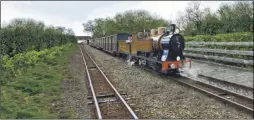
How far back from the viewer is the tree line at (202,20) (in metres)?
24.0

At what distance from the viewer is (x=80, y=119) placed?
697 cm

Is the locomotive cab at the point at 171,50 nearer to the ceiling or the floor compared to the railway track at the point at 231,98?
nearer to the ceiling

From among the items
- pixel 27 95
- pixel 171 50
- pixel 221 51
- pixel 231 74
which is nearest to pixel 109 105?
pixel 27 95

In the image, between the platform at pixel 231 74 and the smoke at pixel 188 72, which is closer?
the platform at pixel 231 74

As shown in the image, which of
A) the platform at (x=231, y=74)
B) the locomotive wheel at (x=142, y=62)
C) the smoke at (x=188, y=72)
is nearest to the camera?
the platform at (x=231, y=74)

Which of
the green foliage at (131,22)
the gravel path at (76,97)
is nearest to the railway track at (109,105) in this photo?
the gravel path at (76,97)

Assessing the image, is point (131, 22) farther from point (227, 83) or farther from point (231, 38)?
point (227, 83)

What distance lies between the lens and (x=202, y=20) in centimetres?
3441

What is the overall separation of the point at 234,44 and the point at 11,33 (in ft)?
35.9

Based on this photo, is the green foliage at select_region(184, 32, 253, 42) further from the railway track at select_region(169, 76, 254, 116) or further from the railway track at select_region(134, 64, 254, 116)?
the railway track at select_region(169, 76, 254, 116)

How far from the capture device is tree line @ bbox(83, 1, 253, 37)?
24.0 metres

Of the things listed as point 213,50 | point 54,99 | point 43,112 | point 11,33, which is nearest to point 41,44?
point 11,33

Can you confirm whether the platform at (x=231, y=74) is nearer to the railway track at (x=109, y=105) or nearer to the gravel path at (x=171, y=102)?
the gravel path at (x=171, y=102)

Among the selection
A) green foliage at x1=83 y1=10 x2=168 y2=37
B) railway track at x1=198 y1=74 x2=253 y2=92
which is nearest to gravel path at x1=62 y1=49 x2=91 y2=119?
railway track at x1=198 y1=74 x2=253 y2=92
